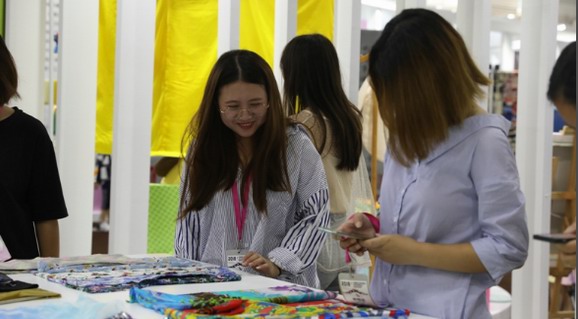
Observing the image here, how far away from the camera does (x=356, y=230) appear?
6.84 ft

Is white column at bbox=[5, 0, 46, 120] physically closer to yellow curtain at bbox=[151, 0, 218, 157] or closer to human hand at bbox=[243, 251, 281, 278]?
yellow curtain at bbox=[151, 0, 218, 157]

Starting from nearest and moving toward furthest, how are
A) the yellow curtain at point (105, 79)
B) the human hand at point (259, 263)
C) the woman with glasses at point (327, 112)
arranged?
1. the human hand at point (259, 263)
2. the woman with glasses at point (327, 112)
3. the yellow curtain at point (105, 79)

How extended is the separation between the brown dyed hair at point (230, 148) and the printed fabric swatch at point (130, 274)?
267mm

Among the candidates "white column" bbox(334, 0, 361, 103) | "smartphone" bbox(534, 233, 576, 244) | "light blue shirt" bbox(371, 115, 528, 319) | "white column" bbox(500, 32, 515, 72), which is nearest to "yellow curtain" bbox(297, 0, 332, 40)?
"white column" bbox(334, 0, 361, 103)

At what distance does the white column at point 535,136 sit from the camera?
3.36 metres

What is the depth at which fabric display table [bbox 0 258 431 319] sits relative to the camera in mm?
1785

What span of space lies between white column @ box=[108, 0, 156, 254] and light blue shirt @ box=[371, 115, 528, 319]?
2.78 metres

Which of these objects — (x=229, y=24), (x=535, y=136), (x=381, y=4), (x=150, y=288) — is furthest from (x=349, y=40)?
(x=381, y=4)

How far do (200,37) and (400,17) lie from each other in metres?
3.16

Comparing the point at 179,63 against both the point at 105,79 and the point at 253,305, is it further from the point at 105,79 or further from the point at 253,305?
the point at 253,305

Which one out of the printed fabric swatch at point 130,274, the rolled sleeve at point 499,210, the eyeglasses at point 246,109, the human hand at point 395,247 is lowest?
the printed fabric swatch at point 130,274

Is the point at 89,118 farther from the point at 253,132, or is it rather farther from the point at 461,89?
the point at 461,89

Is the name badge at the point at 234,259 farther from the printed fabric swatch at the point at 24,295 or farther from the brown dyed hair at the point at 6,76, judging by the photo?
the brown dyed hair at the point at 6,76

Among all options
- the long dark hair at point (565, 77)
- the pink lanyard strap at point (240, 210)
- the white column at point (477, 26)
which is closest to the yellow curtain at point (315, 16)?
the white column at point (477, 26)
